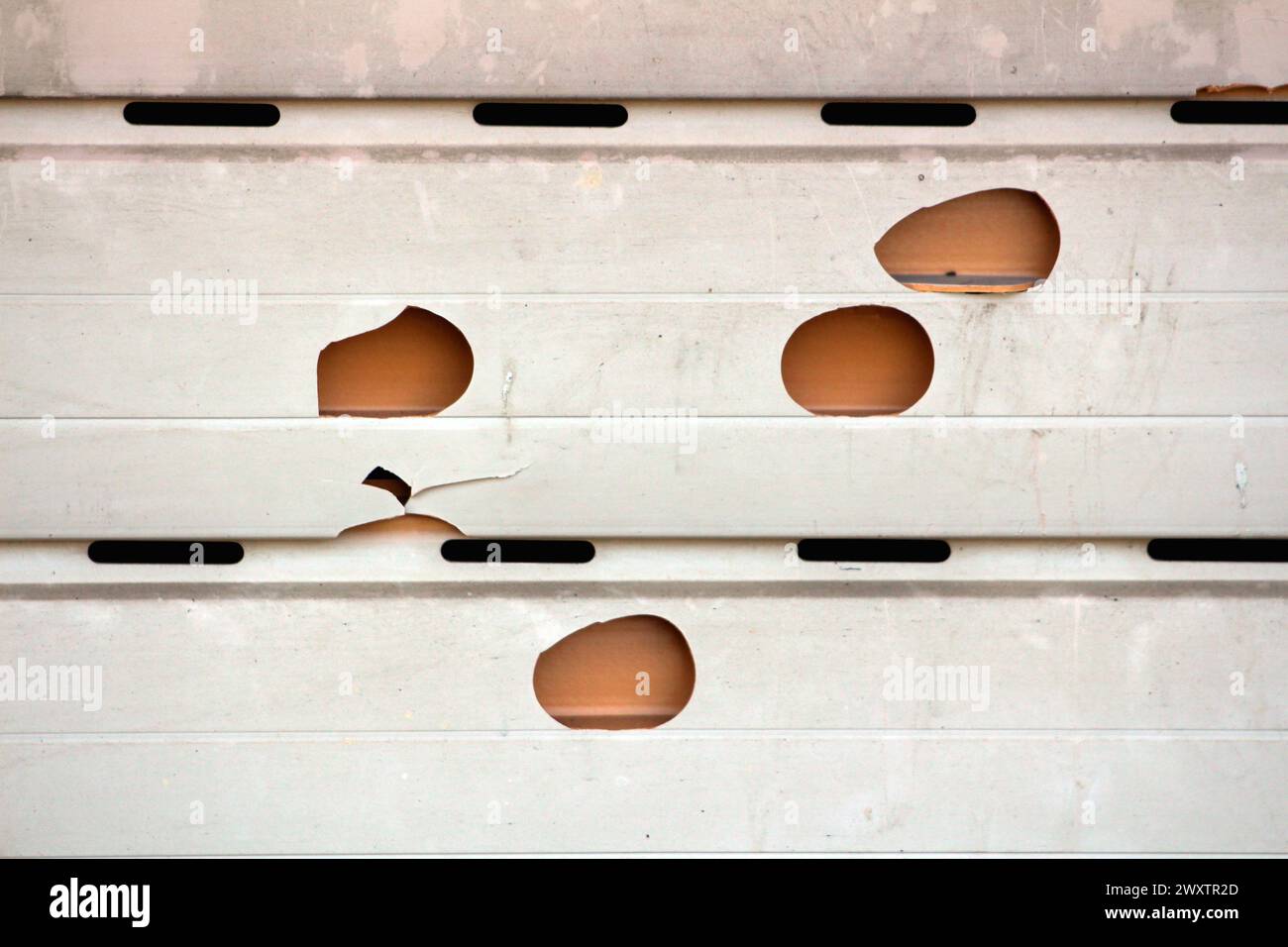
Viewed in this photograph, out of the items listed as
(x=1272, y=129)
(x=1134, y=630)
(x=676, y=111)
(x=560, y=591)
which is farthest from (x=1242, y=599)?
(x=676, y=111)

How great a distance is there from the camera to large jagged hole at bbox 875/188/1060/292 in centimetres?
155

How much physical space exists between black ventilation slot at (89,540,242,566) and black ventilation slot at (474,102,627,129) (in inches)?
32.7

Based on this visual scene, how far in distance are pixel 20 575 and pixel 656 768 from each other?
1.10m

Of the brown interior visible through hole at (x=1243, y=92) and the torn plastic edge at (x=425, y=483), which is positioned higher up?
the brown interior visible through hole at (x=1243, y=92)

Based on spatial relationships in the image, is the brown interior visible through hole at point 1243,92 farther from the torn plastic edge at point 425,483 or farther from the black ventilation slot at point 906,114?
the torn plastic edge at point 425,483

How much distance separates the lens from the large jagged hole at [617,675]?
158 centimetres

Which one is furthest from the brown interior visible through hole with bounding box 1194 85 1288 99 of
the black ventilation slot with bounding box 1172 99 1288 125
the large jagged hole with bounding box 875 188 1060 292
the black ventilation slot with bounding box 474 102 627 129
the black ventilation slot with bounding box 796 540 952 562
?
the black ventilation slot with bounding box 474 102 627 129

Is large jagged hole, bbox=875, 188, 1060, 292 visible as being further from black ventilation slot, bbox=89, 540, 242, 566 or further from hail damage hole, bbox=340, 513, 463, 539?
black ventilation slot, bbox=89, 540, 242, 566

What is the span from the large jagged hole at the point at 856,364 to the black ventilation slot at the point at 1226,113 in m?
0.55

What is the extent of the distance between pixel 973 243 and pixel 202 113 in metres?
1.30

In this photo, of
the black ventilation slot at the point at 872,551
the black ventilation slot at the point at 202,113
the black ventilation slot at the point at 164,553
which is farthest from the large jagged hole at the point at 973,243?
the black ventilation slot at the point at 164,553

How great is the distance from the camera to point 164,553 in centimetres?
153

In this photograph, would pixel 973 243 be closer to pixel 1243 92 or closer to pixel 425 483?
pixel 1243 92

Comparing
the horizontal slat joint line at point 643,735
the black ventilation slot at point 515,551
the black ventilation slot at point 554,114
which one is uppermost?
the black ventilation slot at point 554,114
